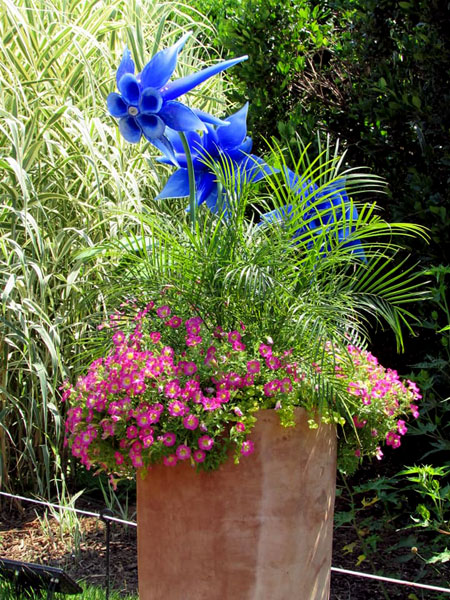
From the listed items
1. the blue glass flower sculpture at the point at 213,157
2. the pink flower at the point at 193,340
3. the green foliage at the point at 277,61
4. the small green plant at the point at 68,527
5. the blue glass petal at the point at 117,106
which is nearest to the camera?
the pink flower at the point at 193,340

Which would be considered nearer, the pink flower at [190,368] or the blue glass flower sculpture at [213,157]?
the pink flower at [190,368]

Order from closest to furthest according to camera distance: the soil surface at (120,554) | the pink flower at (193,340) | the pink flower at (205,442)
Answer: the pink flower at (205,442), the pink flower at (193,340), the soil surface at (120,554)

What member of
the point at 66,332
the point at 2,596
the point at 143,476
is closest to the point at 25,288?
the point at 66,332

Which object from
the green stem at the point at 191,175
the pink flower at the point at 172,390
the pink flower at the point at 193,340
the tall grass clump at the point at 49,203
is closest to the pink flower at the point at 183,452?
the pink flower at the point at 172,390

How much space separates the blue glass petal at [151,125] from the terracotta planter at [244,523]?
0.69m

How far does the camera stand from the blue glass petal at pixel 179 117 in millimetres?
1808

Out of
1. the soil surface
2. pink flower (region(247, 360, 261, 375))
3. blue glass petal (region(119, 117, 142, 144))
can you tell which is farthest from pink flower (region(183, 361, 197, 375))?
the soil surface

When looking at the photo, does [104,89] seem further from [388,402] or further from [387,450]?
[388,402]

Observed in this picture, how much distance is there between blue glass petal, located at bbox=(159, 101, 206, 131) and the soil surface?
1279 mm

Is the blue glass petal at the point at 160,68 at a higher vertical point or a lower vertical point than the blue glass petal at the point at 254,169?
higher

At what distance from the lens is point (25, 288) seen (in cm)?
278

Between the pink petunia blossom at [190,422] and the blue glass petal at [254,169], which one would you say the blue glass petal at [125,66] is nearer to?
the blue glass petal at [254,169]

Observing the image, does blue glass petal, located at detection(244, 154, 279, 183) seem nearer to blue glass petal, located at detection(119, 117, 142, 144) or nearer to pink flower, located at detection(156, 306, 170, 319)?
blue glass petal, located at detection(119, 117, 142, 144)

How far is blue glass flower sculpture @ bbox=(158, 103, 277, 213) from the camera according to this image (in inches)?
77.7
